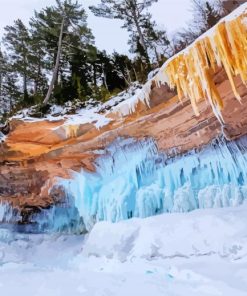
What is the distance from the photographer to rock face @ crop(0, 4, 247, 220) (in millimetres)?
5434

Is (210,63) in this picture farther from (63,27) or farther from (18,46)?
(18,46)

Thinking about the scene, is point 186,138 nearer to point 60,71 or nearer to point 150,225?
point 150,225

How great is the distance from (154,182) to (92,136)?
1.61 metres

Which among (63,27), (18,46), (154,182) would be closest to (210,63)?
(154,182)

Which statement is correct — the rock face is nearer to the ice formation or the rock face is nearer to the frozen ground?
the ice formation

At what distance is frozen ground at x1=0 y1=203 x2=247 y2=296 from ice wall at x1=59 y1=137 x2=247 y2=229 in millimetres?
311

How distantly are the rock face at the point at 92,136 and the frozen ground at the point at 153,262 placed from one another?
A: 4.56 feet

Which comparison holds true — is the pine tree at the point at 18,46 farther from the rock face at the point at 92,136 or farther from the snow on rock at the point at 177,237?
the snow on rock at the point at 177,237

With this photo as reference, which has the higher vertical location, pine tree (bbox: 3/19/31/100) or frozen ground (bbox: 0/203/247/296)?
pine tree (bbox: 3/19/31/100)

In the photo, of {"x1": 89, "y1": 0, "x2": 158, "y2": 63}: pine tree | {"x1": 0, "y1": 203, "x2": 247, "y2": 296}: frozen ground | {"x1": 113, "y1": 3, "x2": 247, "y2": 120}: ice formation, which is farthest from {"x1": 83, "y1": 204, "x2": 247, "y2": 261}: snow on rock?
{"x1": 89, "y1": 0, "x2": 158, "y2": 63}: pine tree

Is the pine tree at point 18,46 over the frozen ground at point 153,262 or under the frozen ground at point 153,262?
over

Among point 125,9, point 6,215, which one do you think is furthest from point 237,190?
point 125,9

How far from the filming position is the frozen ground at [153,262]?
13.3ft

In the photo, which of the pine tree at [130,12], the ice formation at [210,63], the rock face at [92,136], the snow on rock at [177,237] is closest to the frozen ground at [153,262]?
the snow on rock at [177,237]
